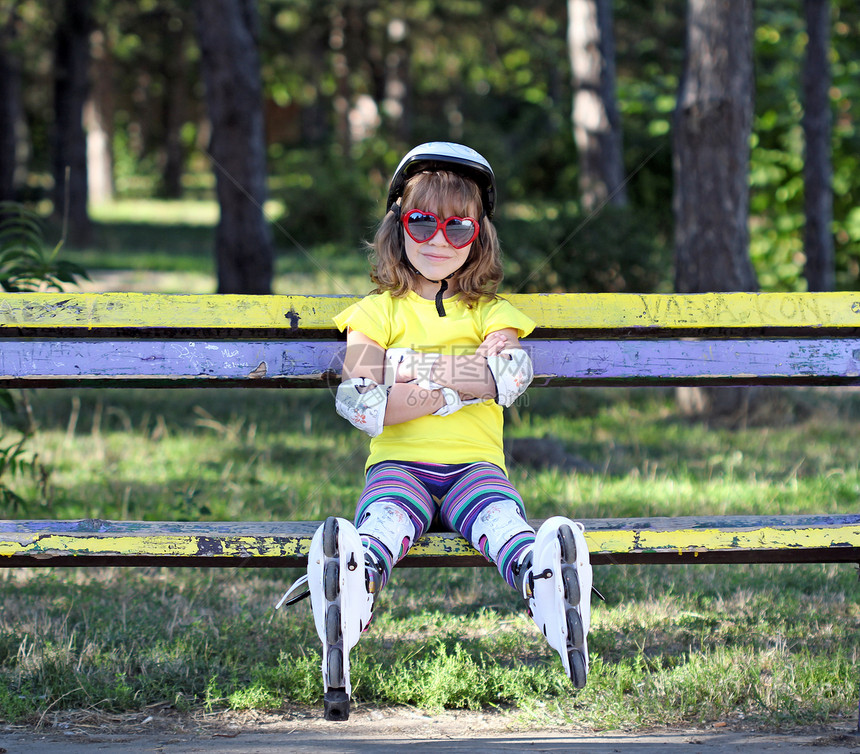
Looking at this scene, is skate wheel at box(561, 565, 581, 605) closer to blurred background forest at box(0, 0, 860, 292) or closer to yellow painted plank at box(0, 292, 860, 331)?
yellow painted plank at box(0, 292, 860, 331)

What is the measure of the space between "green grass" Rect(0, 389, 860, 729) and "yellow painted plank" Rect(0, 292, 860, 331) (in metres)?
1.01

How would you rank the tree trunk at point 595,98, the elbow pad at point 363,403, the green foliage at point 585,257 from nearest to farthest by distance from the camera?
the elbow pad at point 363,403 → the green foliage at point 585,257 → the tree trunk at point 595,98

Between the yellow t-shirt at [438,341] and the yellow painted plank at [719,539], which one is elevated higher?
the yellow t-shirt at [438,341]

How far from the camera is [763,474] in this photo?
17.3 feet

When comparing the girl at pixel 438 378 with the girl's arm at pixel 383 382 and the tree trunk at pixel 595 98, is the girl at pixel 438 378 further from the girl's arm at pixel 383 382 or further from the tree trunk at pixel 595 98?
the tree trunk at pixel 595 98

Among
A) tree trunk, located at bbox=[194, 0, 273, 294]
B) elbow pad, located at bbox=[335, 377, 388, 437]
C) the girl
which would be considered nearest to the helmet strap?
the girl

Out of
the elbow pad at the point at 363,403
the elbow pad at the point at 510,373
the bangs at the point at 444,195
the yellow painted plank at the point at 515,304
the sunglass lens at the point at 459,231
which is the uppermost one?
the bangs at the point at 444,195

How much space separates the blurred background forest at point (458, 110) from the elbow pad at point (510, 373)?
1.09 meters

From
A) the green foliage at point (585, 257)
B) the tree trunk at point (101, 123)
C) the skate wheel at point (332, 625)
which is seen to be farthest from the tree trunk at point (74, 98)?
the skate wheel at point (332, 625)

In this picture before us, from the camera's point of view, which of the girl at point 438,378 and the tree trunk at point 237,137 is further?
the tree trunk at point 237,137

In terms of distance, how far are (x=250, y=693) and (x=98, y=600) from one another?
1.07 m

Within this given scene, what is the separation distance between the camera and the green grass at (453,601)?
2795mm

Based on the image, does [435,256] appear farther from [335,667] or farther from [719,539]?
[335,667]

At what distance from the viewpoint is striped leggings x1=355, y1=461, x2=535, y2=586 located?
251 cm
